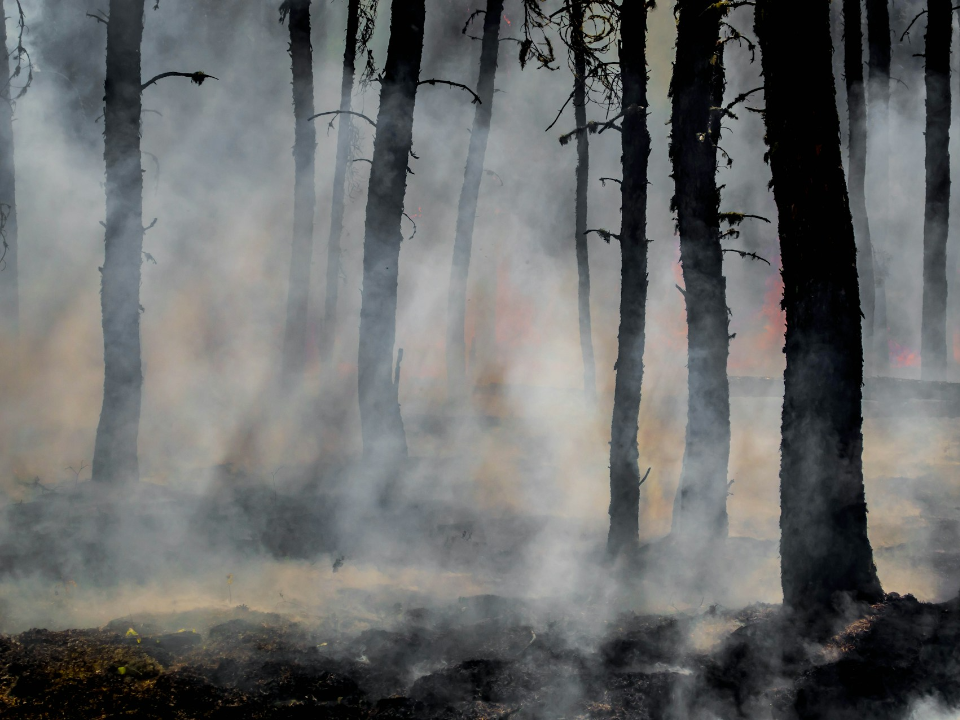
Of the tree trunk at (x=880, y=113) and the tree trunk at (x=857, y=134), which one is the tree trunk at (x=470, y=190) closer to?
the tree trunk at (x=857, y=134)

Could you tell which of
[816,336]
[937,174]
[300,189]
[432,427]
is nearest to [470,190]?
[300,189]

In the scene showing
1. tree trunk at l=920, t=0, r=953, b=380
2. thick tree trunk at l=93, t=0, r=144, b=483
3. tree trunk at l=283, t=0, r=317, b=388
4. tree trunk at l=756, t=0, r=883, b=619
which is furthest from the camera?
tree trunk at l=920, t=0, r=953, b=380

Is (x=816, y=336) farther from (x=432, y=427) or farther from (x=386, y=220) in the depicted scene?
(x=432, y=427)

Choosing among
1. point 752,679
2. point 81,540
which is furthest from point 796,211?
point 81,540

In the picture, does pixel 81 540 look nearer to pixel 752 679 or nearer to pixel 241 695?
pixel 241 695

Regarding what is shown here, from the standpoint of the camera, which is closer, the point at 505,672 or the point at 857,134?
the point at 505,672

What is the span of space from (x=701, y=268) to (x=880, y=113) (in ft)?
36.2

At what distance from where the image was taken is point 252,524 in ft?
22.5

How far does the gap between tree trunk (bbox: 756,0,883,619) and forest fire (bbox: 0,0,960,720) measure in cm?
2

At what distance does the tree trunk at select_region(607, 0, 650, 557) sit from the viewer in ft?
20.9

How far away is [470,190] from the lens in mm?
12547

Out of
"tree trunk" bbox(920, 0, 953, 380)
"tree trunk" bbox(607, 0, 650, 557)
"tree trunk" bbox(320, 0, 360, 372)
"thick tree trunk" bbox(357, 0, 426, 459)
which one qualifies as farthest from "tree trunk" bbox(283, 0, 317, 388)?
"tree trunk" bbox(920, 0, 953, 380)

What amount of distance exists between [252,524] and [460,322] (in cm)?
715

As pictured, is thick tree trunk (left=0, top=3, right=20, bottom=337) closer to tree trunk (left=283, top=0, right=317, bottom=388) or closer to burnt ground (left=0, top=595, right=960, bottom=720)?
tree trunk (left=283, top=0, right=317, bottom=388)
